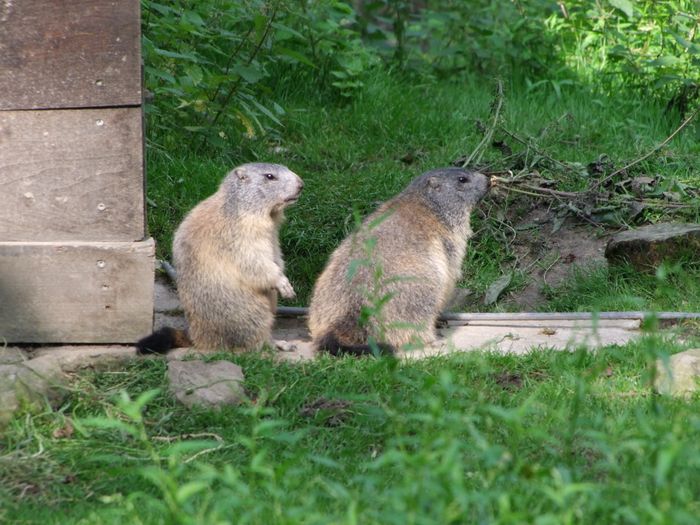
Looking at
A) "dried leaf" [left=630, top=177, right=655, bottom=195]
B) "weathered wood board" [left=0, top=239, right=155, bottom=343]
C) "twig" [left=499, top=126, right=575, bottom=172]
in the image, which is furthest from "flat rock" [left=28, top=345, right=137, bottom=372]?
"dried leaf" [left=630, top=177, right=655, bottom=195]

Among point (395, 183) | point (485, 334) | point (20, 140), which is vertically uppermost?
point (20, 140)

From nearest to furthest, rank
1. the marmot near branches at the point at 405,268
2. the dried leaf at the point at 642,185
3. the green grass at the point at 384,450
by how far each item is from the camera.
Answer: the green grass at the point at 384,450, the marmot near branches at the point at 405,268, the dried leaf at the point at 642,185

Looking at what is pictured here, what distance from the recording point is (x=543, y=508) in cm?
351

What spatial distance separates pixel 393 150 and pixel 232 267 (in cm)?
309

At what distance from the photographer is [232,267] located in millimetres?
6000

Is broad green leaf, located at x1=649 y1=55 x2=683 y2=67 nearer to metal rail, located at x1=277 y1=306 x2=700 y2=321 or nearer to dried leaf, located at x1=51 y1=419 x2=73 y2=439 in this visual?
metal rail, located at x1=277 y1=306 x2=700 y2=321

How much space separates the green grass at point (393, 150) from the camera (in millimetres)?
7500

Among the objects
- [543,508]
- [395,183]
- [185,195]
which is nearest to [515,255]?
[395,183]

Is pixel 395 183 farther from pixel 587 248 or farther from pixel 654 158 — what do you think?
pixel 654 158

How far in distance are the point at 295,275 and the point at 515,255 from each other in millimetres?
1581

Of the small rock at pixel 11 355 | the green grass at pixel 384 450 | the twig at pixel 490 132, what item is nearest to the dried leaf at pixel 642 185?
the twig at pixel 490 132

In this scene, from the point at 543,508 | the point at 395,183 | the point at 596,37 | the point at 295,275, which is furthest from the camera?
the point at 596,37

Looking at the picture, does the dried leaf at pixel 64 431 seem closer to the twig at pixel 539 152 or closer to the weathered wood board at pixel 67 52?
the weathered wood board at pixel 67 52

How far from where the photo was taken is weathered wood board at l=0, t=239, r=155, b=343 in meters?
5.48
